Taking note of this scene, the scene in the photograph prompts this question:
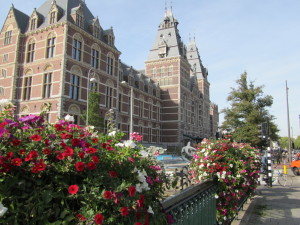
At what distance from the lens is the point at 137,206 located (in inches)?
66.1

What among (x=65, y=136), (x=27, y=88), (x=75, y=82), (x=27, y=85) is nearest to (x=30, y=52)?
(x=27, y=85)

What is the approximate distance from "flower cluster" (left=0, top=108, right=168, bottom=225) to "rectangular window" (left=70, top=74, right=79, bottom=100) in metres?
20.4

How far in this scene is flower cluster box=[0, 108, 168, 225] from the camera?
1403 mm

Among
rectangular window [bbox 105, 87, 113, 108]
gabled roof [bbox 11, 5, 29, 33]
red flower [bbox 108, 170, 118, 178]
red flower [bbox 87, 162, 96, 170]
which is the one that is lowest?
red flower [bbox 108, 170, 118, 178]

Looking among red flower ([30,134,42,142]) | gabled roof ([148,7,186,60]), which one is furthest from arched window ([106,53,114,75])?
red flower ([30,134,42,142])

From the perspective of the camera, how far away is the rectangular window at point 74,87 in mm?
21391

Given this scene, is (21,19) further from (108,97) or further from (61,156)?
(61,156)

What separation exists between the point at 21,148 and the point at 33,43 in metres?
24.1

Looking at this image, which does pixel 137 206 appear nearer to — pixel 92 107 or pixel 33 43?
pixel 92 107

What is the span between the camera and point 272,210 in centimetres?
682

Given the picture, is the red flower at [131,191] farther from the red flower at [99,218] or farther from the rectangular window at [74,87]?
the rectangular window at [74,87]

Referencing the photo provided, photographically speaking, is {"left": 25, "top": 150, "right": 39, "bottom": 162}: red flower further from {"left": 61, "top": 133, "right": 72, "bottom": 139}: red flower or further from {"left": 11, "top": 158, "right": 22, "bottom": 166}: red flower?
{"left": 61, "top": 133, "right": 72, "bottom": 139}: red flower

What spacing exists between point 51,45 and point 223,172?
68.0 feet

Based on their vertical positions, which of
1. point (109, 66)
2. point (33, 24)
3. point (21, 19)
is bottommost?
point (109, 66)
